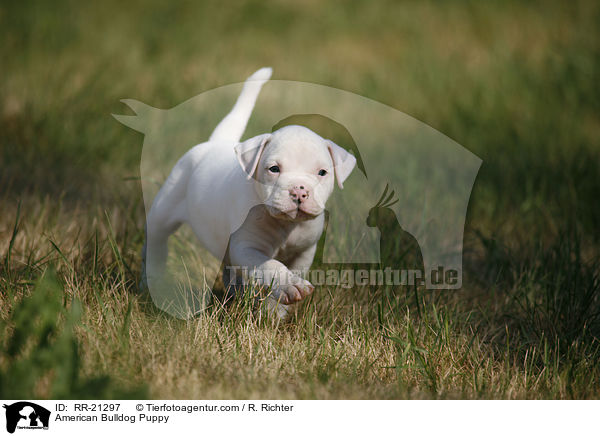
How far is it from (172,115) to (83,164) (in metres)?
0.75

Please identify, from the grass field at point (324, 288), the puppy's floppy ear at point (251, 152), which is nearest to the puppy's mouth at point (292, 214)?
the puppy's floppy ear at point (251, 152)

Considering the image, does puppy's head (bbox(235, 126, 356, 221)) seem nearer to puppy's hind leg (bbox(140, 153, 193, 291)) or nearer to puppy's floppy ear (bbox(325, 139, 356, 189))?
puppy's floppy ear (bbox(325, 139, 356, 189))

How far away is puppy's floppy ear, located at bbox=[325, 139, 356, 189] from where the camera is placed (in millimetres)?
2695

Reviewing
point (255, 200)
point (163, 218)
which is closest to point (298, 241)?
point (255, 200)

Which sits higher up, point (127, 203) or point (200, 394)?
point (127, 203)

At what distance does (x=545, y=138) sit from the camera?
560cm

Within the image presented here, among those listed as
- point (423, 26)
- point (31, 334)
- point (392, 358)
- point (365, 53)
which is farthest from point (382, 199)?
point (423, 26)

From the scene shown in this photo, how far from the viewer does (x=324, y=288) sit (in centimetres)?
321

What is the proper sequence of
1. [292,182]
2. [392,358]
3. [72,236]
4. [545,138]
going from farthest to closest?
[545,138] < [72,236] < [392,358] < [292,182]

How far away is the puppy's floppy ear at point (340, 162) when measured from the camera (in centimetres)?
270

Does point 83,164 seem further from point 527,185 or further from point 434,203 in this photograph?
point 527,185
